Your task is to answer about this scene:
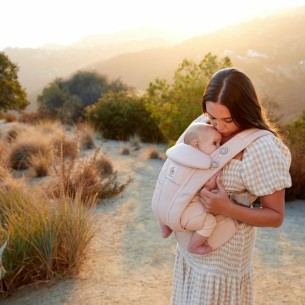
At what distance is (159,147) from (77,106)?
469 inches

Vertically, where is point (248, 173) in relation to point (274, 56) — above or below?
above

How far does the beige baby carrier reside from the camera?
6.59ft

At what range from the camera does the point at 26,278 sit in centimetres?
406

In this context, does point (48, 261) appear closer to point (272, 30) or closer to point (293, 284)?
point (293, 284)

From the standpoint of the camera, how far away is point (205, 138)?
6.80 feet

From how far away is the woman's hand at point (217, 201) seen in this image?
78.4 inches

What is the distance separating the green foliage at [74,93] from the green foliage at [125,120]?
6676 millimetres

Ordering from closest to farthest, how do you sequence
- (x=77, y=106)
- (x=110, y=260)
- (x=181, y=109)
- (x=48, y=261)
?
(x=48, y=261) → (x=110, y=260) → (x=181, y=109) → (x=77, y=106)

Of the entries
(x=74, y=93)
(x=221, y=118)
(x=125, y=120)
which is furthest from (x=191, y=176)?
(x=74, y=93)

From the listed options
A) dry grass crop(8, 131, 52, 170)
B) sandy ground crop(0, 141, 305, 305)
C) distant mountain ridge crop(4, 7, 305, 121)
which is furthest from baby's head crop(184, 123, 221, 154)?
distant mountain ridge crop(4, 7, 305, 121)

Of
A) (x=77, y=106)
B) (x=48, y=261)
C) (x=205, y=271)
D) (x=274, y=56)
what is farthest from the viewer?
(x=274, y=56)

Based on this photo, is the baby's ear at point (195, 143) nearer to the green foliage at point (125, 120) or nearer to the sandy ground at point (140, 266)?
the sandy ground at point (140, 266)

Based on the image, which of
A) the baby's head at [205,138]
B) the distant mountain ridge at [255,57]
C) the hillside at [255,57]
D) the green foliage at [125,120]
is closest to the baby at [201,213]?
the baby's head at [205,138]

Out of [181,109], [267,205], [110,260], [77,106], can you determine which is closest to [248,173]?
[267,205]
